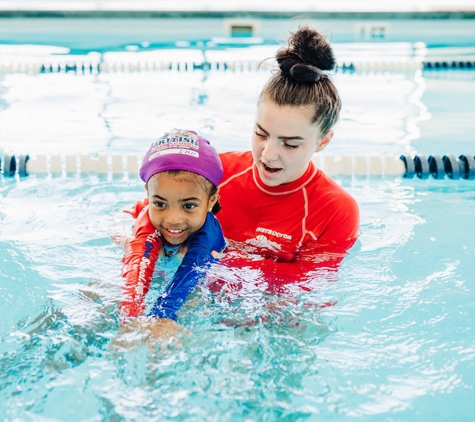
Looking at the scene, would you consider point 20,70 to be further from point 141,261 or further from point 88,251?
point 141,261

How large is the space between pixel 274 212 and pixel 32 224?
4.97 feet

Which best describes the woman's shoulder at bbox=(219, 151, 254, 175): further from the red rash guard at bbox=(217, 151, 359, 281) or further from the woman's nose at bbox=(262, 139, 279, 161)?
the woman's nose at bbox=(262, 139, 279, 161)

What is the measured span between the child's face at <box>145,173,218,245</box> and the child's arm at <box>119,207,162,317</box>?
0.25ft

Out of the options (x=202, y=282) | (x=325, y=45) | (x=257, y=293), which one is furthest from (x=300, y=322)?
(x=325, y=45)

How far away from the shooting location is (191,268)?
259 centimetres

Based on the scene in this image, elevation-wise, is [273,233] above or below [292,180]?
below

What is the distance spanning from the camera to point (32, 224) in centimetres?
376

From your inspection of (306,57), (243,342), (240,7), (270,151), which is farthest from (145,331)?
(240,7)

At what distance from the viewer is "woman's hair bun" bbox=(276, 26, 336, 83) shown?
2770 mm

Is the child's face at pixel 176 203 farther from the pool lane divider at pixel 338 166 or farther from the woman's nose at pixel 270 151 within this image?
the pool lane divider at pixel 338 166

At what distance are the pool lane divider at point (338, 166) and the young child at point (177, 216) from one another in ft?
6.69

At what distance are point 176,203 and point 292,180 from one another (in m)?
0.64

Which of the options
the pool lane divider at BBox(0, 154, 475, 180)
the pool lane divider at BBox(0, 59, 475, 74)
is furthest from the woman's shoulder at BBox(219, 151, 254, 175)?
the pool lane divider at BBox(0, 59, 475, 74)

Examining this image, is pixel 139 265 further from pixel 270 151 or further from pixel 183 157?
pixel 270 151
